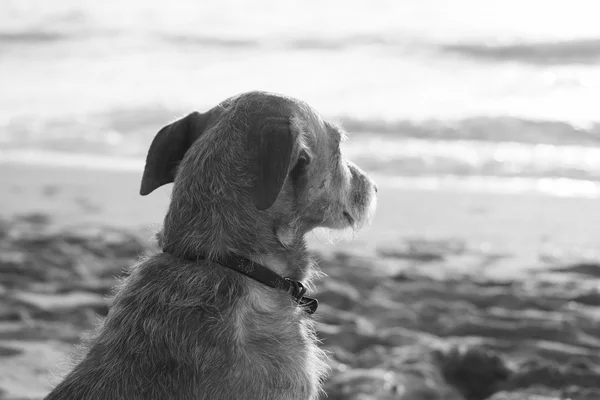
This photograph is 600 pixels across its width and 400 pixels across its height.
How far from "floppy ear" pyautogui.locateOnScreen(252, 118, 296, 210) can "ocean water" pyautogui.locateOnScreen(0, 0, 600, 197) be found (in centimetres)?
843

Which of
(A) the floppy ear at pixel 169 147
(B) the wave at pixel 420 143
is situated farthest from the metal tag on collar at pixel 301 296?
(B) the wave at pixel 420 143

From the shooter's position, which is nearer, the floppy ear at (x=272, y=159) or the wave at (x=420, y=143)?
the floppy ear at (x=272, y=159)

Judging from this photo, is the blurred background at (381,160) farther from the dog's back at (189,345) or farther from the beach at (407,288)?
the dog's back at (189,345)

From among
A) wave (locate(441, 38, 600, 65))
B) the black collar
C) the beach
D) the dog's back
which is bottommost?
the beach

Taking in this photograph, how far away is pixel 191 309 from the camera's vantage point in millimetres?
3592

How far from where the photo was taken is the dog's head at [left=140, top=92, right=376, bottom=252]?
3.61m

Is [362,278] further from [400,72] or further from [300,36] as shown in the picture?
[300,36]

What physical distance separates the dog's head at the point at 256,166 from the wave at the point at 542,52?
590 inches

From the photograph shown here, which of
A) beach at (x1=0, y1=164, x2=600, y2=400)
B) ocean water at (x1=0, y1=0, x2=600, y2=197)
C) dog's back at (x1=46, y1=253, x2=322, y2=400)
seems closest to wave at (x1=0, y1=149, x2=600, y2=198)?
ocean water at (x1=0, y1=0, x2=600, y2=197)

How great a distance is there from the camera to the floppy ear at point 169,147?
4.11m

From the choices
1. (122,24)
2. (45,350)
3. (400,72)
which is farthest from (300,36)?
(45,350)

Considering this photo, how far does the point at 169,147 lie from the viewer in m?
4.13

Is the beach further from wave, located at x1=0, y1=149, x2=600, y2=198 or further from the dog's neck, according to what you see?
the dog's neck

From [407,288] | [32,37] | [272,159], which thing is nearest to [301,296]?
[272,159]
